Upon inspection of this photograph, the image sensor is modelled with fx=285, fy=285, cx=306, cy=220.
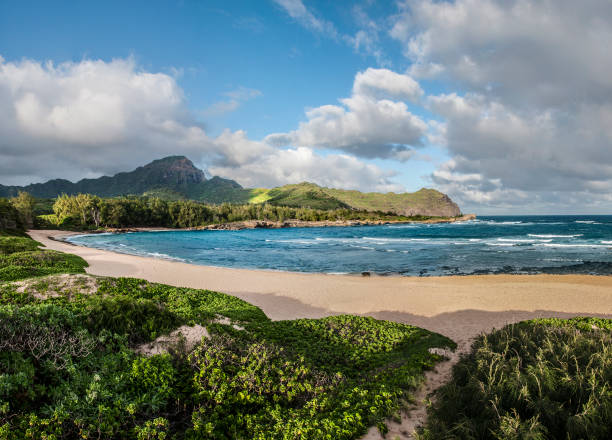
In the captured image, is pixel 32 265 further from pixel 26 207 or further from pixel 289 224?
pixel 289 224

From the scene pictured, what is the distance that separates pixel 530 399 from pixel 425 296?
16819 mm

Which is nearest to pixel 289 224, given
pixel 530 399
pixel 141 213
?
pixel 141 213

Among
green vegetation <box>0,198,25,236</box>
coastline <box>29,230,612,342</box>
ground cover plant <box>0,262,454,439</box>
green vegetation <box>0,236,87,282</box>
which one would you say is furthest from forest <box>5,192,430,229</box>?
ground cover plant <box>0,262,454,439</box>

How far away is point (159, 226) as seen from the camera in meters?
157

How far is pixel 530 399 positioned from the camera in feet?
18.7

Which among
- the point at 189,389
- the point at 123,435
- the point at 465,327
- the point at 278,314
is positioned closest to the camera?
the point at 123,435

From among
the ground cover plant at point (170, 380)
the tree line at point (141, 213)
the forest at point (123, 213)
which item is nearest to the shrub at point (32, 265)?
the ground cover plant at point (170, 380)

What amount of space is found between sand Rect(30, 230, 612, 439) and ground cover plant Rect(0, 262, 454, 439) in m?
3.69

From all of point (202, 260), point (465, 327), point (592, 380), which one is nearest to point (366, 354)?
point (592, 380)

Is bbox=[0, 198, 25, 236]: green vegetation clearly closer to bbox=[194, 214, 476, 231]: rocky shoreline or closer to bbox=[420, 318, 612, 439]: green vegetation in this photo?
bbox=[420, 318, 612, 439]: green vegetation

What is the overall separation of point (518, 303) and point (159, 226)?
166904mm

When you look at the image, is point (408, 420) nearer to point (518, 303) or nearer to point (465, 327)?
point (465, 327)

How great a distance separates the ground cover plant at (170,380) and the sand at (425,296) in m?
3.69

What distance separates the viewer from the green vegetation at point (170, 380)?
5031mm
